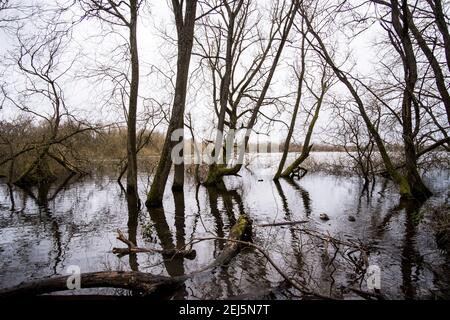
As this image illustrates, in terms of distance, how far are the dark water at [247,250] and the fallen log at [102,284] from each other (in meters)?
0.38

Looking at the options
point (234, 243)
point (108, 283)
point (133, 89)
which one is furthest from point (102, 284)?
point (133, 89)

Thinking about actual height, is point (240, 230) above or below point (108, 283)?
above

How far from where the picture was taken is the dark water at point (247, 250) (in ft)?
15.4

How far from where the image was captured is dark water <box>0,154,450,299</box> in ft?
15.4

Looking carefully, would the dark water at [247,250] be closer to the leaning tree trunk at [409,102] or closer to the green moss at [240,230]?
the green moss at [240,230]

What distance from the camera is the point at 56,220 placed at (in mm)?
9414

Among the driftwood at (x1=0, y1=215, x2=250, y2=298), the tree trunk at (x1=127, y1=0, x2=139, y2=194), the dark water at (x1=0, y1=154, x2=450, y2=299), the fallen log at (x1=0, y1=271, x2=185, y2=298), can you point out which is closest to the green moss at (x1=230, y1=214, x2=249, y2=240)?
the dark water at (x1=0, y1=154, x2=450, y2=299)

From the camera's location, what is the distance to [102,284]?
409 cm

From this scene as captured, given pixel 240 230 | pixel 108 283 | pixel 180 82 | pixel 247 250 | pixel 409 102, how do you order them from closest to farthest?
pixel 108 283, pixel 247 250, pixel 240 230, pixel 180 82, pixel 409 102

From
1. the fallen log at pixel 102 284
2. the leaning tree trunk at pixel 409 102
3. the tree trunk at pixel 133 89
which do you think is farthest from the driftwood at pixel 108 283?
the leaning tree trunk at pixel 409 102

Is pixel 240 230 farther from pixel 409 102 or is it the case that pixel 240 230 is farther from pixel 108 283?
pixel 409 102

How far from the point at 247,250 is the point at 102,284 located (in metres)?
3.14

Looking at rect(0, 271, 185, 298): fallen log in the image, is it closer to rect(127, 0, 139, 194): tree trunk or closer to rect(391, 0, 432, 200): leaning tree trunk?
rect(127, 0, 139, 194): tree trunk
